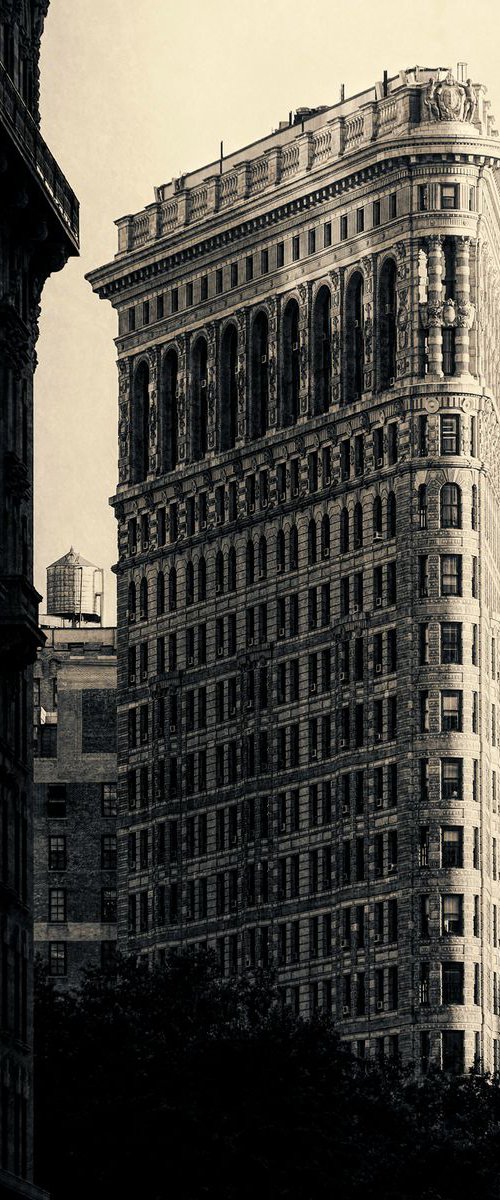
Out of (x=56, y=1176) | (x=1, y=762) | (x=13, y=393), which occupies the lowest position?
(x=56, y=1176)

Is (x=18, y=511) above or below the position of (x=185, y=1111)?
above

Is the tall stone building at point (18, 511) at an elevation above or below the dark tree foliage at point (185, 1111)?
above

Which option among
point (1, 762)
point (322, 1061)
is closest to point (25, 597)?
point (1, 762)

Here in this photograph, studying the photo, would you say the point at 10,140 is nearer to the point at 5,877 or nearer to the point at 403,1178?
the point at 5,877

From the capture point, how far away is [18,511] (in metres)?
164

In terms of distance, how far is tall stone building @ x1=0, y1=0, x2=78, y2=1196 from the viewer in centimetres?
15662

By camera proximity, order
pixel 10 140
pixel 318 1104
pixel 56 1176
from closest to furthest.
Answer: pixel 10 140 < pixel 56 1176 < pixel 318 1104

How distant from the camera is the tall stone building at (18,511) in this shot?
156625 mm

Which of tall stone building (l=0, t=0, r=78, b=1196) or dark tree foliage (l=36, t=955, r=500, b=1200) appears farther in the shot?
dark tree foliage (l=36, t=955, r=500, b=1200)

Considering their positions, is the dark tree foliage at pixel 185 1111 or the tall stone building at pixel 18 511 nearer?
the tall stone building at pixel 18 511

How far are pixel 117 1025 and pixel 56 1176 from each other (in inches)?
450

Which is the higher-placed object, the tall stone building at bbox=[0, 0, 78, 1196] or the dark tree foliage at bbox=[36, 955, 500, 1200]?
the tall stone building at bbox=[0, 0, 78, 1196]

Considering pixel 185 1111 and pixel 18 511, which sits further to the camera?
pixel 185 1111

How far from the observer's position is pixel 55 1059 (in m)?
185
